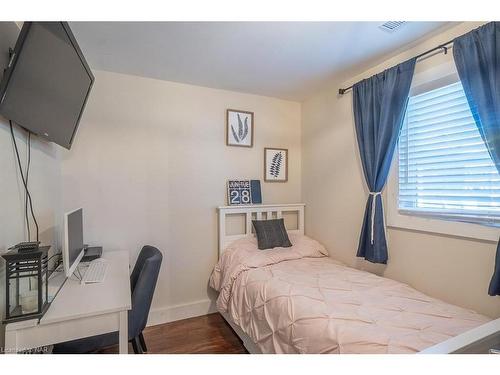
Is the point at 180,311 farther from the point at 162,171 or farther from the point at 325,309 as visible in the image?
the point at 325,309

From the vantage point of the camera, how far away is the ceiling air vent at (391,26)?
1608 mm

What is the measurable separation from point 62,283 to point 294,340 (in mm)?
1409

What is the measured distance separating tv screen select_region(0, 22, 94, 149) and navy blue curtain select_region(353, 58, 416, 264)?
213cm

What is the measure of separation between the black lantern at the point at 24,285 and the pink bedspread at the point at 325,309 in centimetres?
123

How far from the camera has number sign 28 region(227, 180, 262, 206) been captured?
2752mm

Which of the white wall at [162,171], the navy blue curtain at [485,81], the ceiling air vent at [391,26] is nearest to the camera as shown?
the navy blue curtain at [485,81]

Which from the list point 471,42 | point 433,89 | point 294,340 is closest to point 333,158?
point 433,89

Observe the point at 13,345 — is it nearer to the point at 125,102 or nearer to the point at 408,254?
the point at 125,102

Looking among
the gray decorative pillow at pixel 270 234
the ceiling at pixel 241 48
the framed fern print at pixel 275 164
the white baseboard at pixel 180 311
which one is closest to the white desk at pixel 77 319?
the white baseboard at pixel 180 311

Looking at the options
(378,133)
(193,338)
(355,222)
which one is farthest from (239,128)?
(193,338)

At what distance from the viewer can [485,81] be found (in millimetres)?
1421

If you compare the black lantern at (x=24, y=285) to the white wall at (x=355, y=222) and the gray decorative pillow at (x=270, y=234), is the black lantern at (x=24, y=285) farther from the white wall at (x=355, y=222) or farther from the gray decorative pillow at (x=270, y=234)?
the white wall at (x=355, y=222)

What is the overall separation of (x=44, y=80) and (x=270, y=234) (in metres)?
2.09

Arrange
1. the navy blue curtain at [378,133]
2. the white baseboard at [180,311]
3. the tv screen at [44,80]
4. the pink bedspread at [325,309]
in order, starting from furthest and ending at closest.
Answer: the white baseboard at [180,311] → the navy blue curtain at [378,133] → the pink bedspread at [325,309] → the tv screen at [44,80]
